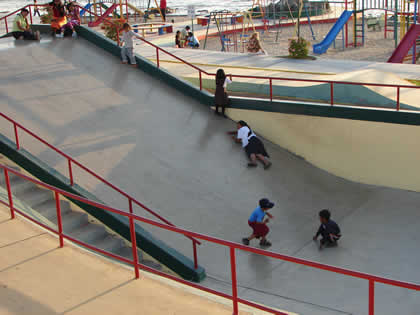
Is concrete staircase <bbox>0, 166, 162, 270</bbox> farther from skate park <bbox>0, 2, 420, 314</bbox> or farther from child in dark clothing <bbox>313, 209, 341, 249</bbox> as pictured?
child in dark clothing <bbox>313, 209, 341, 249</bbox>

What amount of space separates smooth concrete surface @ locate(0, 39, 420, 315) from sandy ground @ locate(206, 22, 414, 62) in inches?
601

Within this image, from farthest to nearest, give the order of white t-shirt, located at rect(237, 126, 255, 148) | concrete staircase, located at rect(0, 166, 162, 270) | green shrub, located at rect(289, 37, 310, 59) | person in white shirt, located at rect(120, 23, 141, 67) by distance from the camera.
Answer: green shrub, located at rect(289, 37, 310, 59) < person in white shirt, located at rect(120, 23, 141, 67) < white t-shirt, located at rect(237, 126, 255, 148) < concrete staircase, located at rect(0, 166, 162, 270)

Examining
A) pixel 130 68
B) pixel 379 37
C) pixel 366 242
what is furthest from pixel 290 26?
pixel 366 242

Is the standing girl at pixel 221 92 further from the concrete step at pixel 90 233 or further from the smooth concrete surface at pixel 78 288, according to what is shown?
the smooth concrete surface at pixel 78 288

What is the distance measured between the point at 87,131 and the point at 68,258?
273 inches

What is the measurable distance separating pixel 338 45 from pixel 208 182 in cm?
2374

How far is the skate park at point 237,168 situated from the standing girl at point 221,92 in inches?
15.5

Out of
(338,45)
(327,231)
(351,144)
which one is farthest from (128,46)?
(338,45)

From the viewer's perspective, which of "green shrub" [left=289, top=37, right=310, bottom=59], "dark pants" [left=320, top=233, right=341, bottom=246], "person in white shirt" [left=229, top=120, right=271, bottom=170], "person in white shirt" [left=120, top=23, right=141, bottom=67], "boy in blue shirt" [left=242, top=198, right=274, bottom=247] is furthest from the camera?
"green shrub" [left=289, top=37, right=310, bottom=59]

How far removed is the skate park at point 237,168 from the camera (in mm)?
9883

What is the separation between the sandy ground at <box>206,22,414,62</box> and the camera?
2918 centimetres

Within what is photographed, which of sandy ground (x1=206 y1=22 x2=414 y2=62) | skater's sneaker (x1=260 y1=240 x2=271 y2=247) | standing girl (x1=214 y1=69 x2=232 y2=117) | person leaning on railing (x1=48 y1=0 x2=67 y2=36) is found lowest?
skater's sneaker (x1=260 y1=240 x2=271 y2=247)

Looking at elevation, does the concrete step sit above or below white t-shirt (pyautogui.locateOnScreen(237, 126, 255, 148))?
below

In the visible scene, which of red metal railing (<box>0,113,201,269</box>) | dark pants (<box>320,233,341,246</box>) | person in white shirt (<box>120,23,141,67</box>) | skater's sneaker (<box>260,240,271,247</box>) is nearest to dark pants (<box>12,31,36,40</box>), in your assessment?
person in white shirt (<box>120,23,141,67</box>)
